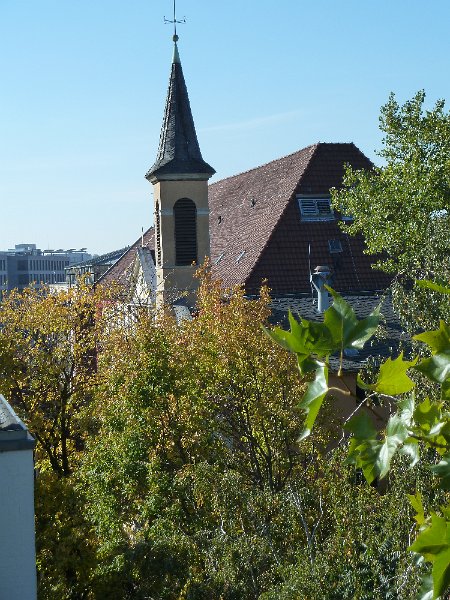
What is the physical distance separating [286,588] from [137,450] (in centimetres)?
697

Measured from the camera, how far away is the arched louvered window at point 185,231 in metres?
34.0

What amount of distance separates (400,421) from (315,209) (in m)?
32.1

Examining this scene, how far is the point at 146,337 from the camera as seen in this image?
17938mm

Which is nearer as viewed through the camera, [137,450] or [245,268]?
[137,450]

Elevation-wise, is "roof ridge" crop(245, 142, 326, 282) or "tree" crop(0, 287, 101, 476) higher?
"roof ridge" crop(245, 142, 326, 282)

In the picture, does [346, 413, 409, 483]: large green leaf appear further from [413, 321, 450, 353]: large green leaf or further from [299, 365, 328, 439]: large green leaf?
[413, 321, 450, 353]: large green leaf

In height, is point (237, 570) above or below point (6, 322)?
below

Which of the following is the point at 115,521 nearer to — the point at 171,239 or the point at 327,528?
the point at 327,528

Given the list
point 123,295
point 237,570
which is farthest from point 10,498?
point 123,295

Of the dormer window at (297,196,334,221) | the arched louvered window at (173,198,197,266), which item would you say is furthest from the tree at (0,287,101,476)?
the dormer window at (297,196,334,221)

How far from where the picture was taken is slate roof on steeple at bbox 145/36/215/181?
109 ft

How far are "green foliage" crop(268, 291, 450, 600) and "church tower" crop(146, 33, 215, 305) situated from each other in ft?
97.3

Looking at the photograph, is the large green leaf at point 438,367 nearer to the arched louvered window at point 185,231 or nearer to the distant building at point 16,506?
the distant building at point 16,506

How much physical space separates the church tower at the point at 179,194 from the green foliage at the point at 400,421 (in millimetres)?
29664
